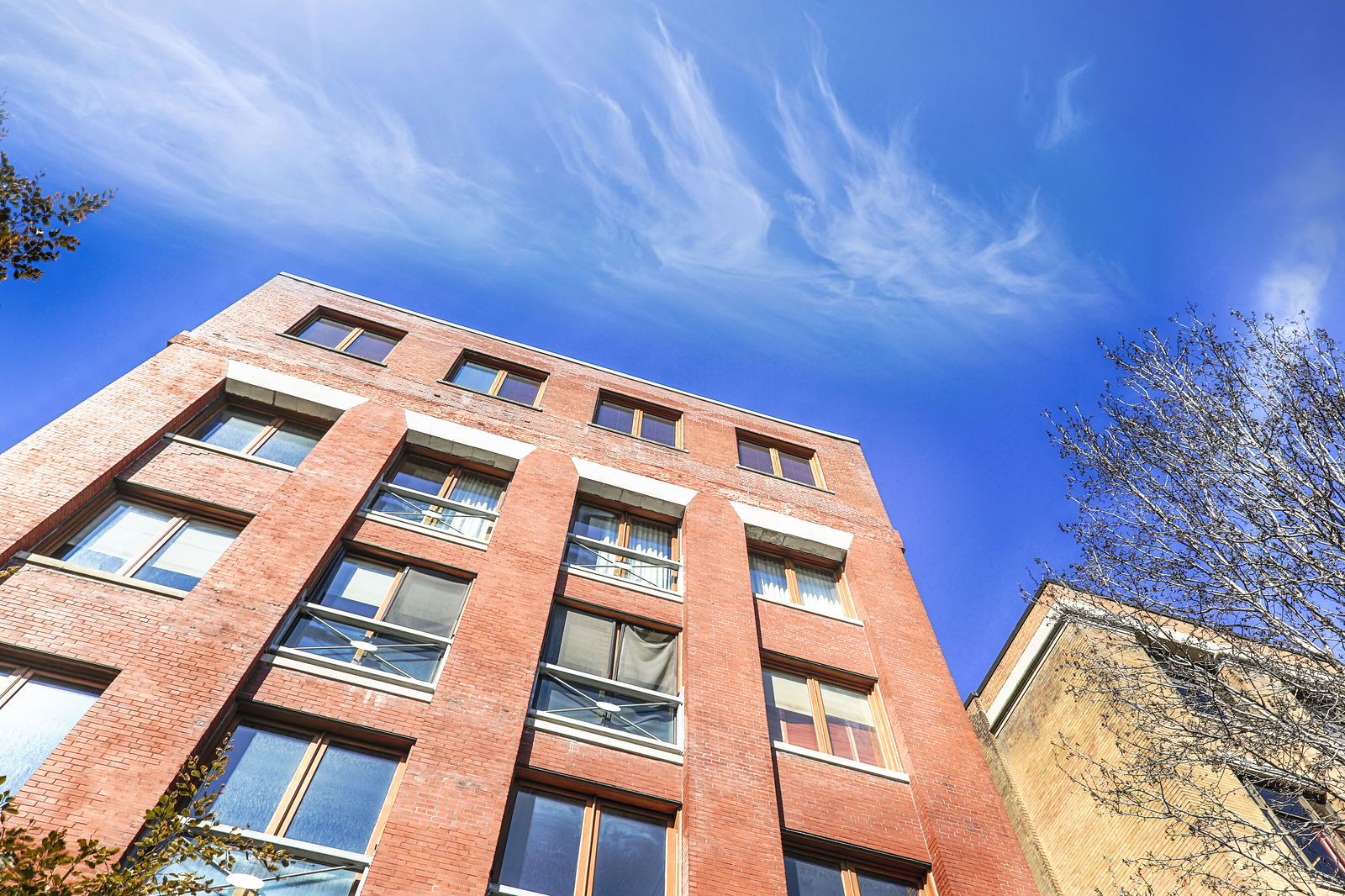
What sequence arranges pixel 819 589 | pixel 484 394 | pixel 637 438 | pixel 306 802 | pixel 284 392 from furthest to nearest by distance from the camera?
1. pixel 637 438
2. pixel 484 394
3. pixel 819 589
4. pixel 284 392
5. pixel 306 802

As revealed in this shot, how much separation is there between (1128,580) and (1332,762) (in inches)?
121

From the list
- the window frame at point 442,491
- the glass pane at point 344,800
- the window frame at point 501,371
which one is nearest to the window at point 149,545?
the window frame at point 442,491

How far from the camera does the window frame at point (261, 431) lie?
14.3 metres

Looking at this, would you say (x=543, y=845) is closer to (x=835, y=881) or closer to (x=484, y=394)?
(x=835, y=881)

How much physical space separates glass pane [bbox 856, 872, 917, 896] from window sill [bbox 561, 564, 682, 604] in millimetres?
5382

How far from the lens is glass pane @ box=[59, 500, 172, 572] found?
11.5 metres

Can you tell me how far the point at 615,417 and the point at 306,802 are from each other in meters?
12.5

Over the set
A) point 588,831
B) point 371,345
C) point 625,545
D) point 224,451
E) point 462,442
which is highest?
point 371,345

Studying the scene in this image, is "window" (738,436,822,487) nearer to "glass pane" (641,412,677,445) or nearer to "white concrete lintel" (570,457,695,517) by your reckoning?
"glass pane" (641,412,677,445)

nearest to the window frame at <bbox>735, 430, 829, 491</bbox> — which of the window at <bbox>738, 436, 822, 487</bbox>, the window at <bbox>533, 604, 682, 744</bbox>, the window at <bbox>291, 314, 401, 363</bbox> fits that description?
the window at <bbox>738, 436, 822, 487</bbox>

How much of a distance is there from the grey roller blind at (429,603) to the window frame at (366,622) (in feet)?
0.22

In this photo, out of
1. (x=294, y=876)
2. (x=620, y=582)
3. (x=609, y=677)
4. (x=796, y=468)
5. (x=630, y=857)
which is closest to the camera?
(x=294, y=876)

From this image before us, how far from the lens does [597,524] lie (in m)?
16.6

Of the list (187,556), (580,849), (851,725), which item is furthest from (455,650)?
(851,725)
